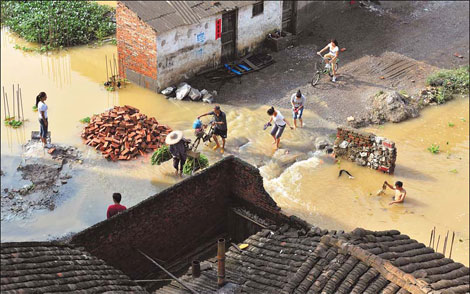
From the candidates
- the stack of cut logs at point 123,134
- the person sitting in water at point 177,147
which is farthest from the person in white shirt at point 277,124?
the stack of cut logs at point 123,134

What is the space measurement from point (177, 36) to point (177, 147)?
5576 mm

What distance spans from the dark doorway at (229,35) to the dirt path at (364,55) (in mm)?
1223

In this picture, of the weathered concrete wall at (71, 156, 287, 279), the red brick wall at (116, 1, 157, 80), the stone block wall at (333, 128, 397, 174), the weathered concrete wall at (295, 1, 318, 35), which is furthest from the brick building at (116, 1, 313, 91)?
the weathered concrete wall at (71, 156, 287, 279)

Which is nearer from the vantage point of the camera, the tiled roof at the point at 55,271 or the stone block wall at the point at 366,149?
the tiled roof at the point at 55,271

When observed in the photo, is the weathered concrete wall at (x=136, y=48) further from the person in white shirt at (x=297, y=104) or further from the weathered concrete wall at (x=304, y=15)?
the weathered concrete wall at (x=304, y=15)

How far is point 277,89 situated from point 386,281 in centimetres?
1278

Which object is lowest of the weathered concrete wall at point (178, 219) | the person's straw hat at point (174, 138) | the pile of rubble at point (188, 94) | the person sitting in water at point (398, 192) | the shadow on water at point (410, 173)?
the shadow on water at point (410, 173)

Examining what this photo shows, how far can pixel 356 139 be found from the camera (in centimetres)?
1761

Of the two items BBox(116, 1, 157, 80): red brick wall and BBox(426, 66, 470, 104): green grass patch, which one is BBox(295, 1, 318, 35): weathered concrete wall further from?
BBox(116, 1, 157, 80): red brick wall

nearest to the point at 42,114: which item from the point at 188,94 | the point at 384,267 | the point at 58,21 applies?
the point at 188,94

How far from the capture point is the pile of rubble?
67.3ft

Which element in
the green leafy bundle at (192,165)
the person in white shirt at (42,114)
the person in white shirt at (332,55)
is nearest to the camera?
the green leafy bundle at (192,165)

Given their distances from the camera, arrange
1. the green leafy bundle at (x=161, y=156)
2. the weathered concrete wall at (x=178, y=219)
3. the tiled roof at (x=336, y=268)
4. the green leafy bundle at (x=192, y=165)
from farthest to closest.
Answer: the green leafy bundle at (x=161, y=156)
the green leafy bundle at (x=192, y=165)
the weathered concrete wall at (x=178, y=219)
the tiled roof at (x=336, y=268)

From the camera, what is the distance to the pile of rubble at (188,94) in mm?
20516
